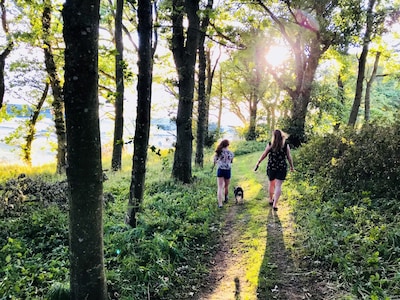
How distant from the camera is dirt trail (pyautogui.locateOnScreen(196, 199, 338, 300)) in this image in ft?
14.8

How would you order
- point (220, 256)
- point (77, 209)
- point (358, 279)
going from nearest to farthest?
point (77, 209)
point (358, 279)
point (220, 256)

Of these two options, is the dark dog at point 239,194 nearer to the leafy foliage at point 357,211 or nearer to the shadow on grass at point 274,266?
the leafy foliage at point 357,211


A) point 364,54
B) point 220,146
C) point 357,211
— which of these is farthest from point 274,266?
point 364,54

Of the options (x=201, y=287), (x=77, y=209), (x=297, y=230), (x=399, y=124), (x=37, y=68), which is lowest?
(x=201, y=287)

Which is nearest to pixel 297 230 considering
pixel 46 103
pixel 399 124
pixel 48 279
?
pixel 399 124

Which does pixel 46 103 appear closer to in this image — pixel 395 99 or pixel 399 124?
pixel 399 124

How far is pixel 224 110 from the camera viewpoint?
4575 centimetres

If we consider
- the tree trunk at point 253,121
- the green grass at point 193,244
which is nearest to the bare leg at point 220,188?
the green grass at point 193,244

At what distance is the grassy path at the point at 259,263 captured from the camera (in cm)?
454

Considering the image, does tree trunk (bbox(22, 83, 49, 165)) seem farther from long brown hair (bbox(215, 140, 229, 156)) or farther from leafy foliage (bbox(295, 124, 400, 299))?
leafy foliage (bbox(295, 124, 400, 299))

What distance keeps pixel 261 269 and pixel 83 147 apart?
352cm

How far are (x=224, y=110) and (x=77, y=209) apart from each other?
4311 centimetres

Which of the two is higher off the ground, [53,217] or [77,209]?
[77,209]

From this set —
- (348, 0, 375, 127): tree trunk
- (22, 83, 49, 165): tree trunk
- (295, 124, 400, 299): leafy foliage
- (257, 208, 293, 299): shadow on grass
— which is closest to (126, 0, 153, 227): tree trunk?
(257, 208, 293, 299): shadow on grass
